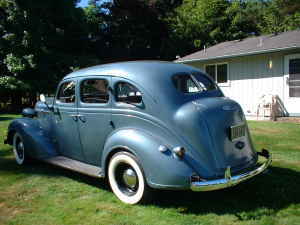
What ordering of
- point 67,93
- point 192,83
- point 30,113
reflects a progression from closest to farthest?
point 192,83
point 67,93
point 30,113

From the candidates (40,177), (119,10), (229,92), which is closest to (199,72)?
(40,177)

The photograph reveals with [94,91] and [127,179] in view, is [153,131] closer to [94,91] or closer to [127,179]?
[127,179]

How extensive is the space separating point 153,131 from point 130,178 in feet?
2.33

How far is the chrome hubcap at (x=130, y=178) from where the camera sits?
3.98m

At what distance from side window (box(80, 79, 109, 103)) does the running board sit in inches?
39.4

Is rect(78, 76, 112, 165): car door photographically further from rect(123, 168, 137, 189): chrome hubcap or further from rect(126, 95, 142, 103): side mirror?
rect(123, 168, 137, 189): chrome hubcap

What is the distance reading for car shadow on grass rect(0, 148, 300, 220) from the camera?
12.4 feet

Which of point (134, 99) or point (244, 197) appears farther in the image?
point (134, 99)


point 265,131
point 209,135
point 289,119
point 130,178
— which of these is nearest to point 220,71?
point 289,119

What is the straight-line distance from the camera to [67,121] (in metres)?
5.12

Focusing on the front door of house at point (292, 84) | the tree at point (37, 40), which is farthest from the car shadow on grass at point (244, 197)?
the tree at point (37, 40)

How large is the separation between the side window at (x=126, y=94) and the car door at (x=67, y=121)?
3.16 ft

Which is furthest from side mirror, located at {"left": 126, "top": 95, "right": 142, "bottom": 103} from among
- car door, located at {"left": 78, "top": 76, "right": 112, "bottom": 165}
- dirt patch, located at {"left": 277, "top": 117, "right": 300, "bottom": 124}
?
dirt patch, located at {"left": 277, "top": 117, "right": 300, "bottom": 124}

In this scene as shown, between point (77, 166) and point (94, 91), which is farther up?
point (94, 91)
